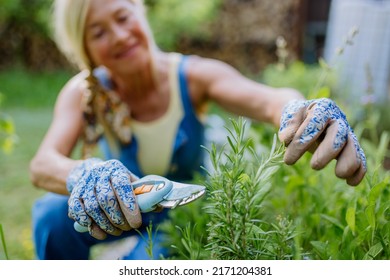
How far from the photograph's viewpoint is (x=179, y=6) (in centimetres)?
652

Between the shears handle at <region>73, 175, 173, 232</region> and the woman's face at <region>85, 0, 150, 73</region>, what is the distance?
0.79m

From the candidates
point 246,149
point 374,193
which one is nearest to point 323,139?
point 374,193

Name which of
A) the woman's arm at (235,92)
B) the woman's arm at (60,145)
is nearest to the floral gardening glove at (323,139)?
the woman's arm at (60,145)

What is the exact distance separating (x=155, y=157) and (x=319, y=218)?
33.4 inches

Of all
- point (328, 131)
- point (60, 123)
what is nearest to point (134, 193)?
point (328, 131)

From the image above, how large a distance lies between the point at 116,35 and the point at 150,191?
0.83 metres

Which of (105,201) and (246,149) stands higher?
(105,201)

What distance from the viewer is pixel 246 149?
149cm

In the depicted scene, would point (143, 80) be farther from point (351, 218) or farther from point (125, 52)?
point (351, 218)

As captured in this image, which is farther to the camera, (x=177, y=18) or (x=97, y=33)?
(x=177, y=18)

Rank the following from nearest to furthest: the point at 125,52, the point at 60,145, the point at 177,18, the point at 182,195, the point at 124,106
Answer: the point at 182,195
the point at 60,145
the point at 125,52
the point at 124,106
the point at 177,18

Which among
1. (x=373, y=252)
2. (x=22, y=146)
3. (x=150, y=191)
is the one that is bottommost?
(x=22, y=146)

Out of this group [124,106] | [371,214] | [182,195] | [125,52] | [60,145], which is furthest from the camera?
[124,106]

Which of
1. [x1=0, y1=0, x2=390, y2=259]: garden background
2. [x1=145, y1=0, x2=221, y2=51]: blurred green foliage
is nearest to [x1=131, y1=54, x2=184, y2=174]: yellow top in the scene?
[x1=0, y1=0, x2=390, y2=259]: garden background
